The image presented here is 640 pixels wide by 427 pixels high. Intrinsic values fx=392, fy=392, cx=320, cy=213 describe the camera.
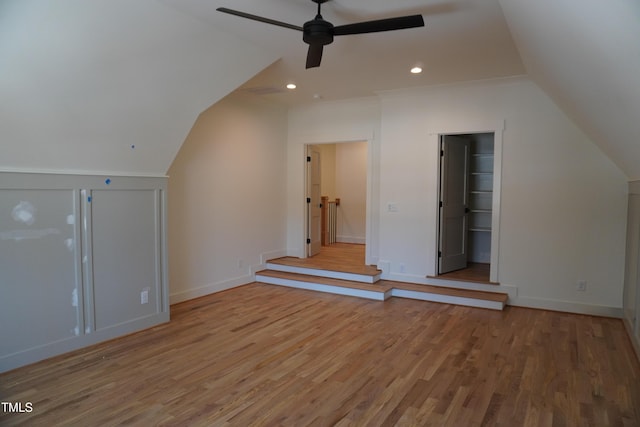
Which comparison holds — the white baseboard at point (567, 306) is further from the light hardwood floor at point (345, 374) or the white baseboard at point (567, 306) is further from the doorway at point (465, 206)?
the doorway at point (465, 206)

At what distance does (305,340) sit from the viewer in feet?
12.5

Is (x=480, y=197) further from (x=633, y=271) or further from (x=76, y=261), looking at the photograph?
(x=76, y=261)

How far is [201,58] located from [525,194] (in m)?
4.03

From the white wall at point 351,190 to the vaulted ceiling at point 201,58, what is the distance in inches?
182

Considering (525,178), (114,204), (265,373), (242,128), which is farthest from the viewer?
(242,128)

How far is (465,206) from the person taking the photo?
20.2 ft

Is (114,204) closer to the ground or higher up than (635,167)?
closer to the ground

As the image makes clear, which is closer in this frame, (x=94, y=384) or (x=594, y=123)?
(x=94, y=384)

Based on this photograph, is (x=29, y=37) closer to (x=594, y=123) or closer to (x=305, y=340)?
(x=305, y=340)

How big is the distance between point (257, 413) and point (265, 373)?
1.86 ft

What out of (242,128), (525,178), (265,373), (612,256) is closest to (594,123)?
(525,178)

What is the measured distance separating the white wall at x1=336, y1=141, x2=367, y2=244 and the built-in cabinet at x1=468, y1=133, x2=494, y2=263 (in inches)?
111

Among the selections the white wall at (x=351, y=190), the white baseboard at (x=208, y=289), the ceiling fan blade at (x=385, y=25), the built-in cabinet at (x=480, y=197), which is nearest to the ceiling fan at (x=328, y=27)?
the ceiling fan blade at (x=385, y=25)

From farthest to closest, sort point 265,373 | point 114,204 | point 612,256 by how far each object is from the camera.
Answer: point 612,256
point 114,204
point 265,373
